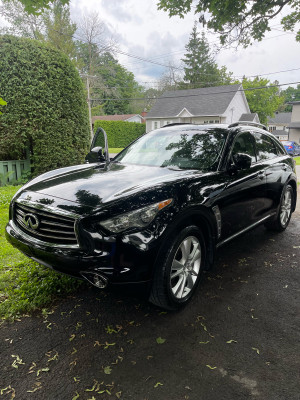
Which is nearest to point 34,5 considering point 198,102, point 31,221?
point 31,221

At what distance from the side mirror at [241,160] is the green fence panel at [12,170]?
6527 mm

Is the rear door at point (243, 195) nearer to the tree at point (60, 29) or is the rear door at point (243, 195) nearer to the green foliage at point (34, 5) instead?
the green foliage at point (34, 5)

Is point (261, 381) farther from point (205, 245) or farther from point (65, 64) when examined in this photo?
point (65, 64)

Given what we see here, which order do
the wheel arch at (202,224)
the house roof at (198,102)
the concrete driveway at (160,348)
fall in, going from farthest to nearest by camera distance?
the house roof at (198,102), the wheel arch at (202,224), the concrete driveway at (160,348)

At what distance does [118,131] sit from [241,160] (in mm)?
31515

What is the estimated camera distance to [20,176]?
26.8 feet

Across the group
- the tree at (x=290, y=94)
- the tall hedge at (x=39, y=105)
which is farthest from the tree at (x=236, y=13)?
the tree at (x=290, y=94)

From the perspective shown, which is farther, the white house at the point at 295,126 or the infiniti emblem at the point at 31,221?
the white house at the point at 295,126

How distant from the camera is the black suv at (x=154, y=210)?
2223mm

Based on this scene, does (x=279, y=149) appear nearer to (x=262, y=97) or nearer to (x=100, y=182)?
(x=100, y=182)

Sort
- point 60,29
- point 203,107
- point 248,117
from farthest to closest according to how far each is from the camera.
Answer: point 248,117 → point 203,107 → point 60,29

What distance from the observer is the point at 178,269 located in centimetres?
261

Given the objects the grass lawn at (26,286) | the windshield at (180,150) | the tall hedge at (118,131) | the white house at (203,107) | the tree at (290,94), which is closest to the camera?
the grass lawn at (26,286)

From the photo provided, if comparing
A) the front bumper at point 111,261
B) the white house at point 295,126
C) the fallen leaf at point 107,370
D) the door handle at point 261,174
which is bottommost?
the fallen leaf at point 107,370
